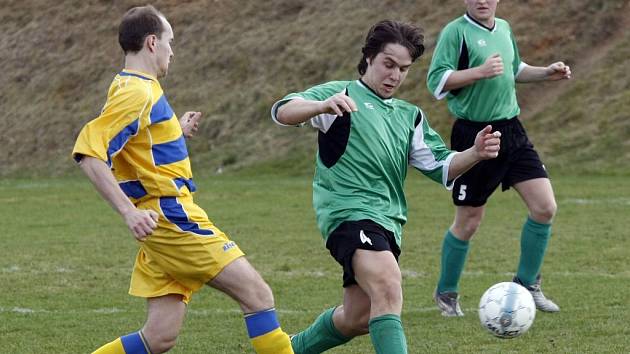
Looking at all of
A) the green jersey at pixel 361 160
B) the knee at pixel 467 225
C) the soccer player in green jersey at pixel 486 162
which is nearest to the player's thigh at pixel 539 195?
the soccer player in green jersey at pixel 486 162

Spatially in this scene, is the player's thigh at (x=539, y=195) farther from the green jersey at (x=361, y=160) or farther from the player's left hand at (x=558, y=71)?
the green jersey at (x=361, y=160)

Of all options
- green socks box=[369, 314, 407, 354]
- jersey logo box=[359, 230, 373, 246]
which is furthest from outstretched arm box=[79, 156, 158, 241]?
green socks box=[369, 314, 407, 354]

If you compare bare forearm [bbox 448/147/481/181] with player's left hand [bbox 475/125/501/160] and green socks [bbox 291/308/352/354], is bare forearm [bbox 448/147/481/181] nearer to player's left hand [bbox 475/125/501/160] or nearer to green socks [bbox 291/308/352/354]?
player's left hand [bbox 475/125/501/160]

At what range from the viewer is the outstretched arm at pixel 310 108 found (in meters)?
5.00

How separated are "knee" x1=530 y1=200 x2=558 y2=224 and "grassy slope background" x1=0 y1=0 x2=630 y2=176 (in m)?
11.4

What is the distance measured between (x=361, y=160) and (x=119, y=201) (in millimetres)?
1232

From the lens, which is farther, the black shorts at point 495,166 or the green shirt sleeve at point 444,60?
the black shorts at point 495,166

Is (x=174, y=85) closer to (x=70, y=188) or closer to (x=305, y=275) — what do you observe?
(x=70, y=188)

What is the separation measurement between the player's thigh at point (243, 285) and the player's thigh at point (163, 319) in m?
0.23

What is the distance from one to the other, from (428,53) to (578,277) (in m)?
15.8

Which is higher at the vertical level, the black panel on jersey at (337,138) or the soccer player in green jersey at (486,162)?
the black panel on jersey at (337,138)

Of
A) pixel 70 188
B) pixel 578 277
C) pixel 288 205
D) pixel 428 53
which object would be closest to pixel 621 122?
pixel 428 53

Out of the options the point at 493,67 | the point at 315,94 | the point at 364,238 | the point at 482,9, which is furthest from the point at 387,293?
the point at 482,9

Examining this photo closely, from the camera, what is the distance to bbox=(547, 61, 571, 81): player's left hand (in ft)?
25.5
